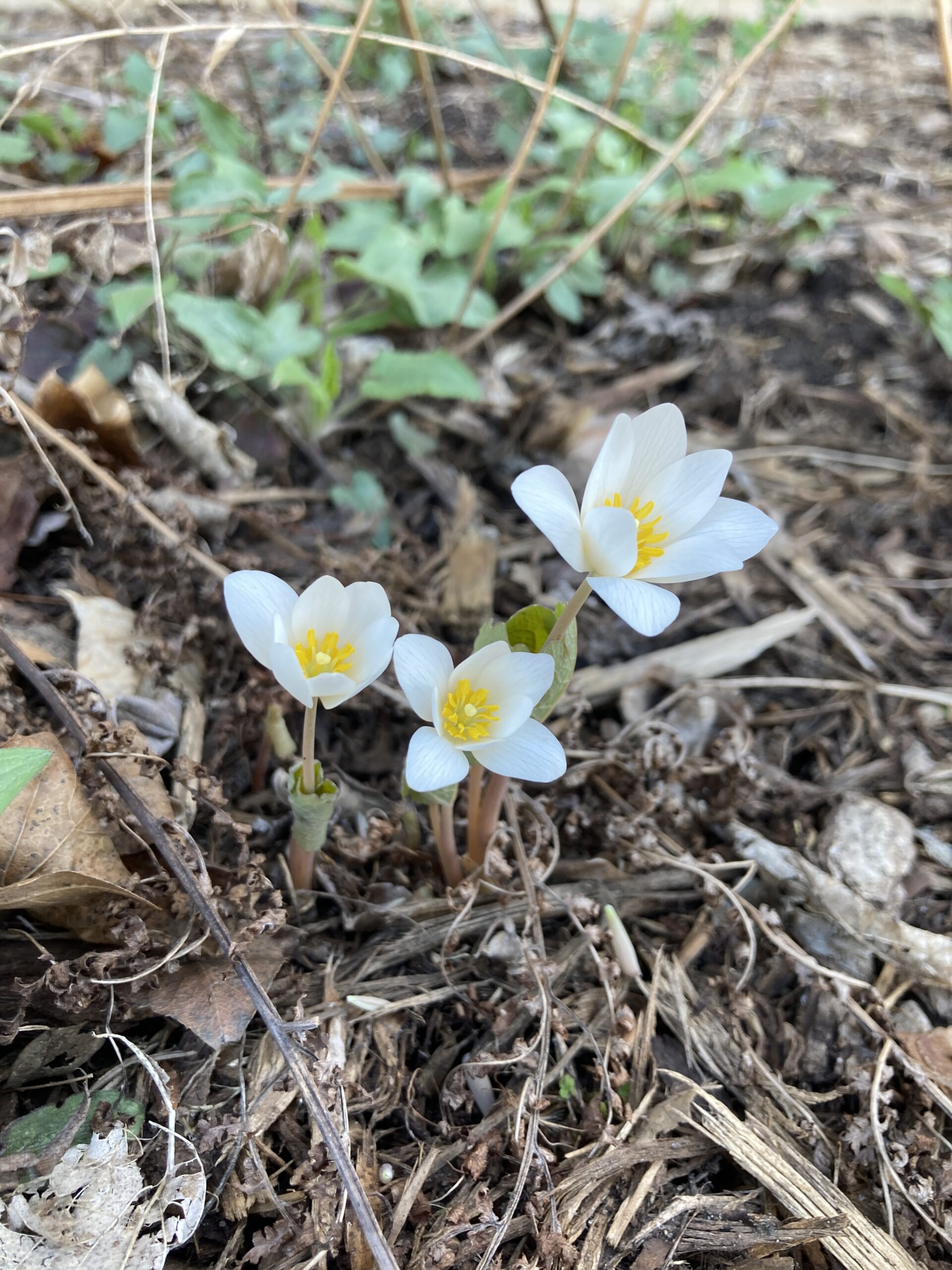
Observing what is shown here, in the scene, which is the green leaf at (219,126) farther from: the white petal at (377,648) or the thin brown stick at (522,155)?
the white petal at (377,648)

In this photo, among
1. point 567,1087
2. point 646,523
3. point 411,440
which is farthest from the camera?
point 411,440

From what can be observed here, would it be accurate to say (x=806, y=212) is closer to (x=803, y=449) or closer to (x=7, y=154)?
(x=803, y=449)

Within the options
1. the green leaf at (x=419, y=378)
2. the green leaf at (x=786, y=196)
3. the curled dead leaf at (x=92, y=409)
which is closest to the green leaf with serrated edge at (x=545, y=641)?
the green leaf at (x=419, y=378)

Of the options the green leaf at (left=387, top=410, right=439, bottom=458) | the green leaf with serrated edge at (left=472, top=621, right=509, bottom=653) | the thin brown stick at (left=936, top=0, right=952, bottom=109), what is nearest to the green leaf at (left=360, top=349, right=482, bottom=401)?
the green leaf at (left=387, top=410, right=439, bottom=458)

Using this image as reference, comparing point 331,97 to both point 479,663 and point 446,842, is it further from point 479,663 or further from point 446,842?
point 446,842

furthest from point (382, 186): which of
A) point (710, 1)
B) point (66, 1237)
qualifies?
point (710, 1)

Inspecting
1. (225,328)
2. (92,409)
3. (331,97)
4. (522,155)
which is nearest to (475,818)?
(92,409)
